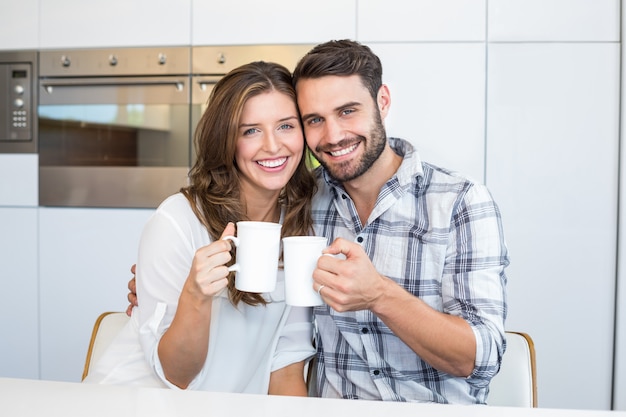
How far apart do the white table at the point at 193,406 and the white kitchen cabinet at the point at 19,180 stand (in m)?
2.15

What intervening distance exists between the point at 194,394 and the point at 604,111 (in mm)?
2125

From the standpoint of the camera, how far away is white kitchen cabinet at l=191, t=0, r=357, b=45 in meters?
2.44

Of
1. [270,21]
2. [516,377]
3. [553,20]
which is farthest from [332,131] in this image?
[553,20]

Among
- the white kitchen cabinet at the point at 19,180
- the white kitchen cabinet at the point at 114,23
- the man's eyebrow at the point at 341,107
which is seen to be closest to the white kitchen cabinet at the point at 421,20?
the white kitchen cabinet at the point at 114,23

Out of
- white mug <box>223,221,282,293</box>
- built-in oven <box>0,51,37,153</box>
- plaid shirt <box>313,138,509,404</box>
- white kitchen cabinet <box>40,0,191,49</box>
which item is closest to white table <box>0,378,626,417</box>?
white mug <box>223,221,282,293</box>

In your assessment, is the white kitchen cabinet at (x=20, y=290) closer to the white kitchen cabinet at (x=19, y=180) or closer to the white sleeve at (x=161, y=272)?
the white kitchen cabinet at (x=19, y=180)

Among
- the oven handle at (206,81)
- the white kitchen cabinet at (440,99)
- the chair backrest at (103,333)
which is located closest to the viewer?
the chair backrest at (103,333)

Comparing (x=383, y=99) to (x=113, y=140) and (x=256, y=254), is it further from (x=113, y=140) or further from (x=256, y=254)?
(x=113, y=140)

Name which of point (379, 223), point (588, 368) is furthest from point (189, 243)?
point (588, 368)

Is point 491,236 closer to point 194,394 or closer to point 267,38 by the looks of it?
point 194,394

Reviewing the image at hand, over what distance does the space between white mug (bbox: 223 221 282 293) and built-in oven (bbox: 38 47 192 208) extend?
165 centimetres

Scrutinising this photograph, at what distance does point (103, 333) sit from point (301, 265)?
57 centimetres

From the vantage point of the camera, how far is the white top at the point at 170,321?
3.96 ft

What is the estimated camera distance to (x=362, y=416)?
656mm
